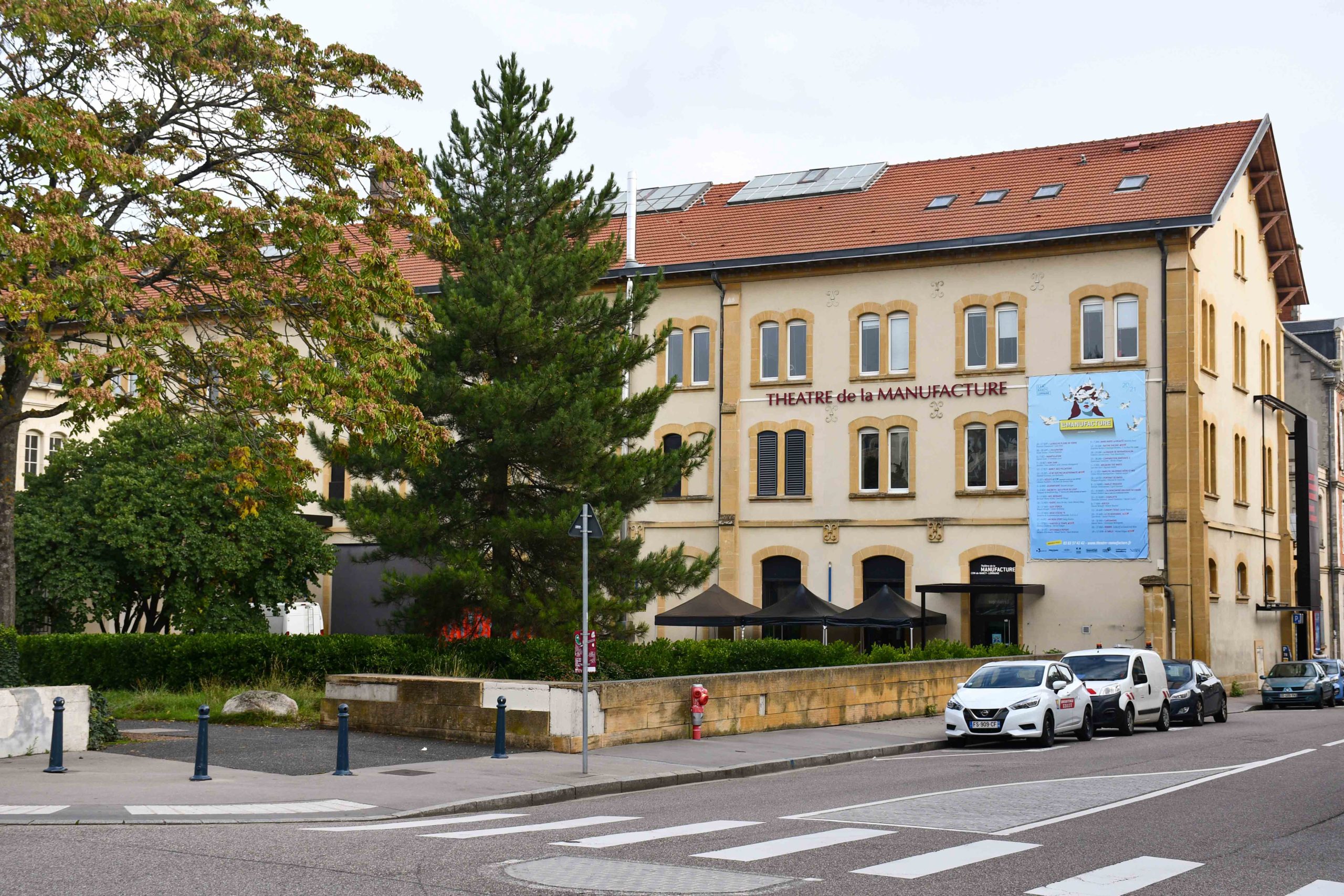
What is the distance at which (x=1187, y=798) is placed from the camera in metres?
14.7

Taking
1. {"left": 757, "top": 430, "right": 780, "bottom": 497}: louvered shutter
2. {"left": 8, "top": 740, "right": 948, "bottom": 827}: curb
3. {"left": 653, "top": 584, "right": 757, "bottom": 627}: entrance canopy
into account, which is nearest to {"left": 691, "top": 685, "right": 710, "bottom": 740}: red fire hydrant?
{"left": 8, "top": 740, "right": 948, "bottom": 827}: curb

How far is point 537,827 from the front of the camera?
12.7 meters

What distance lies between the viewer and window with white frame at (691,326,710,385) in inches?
1773

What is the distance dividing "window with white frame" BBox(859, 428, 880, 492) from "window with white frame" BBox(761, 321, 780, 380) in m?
3.32

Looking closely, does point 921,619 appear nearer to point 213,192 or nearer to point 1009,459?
point 1009,459

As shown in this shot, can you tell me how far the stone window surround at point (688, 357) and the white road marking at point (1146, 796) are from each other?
2563cm

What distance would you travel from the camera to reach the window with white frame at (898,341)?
42.7 meters

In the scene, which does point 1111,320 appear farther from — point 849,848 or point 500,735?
point 849,848

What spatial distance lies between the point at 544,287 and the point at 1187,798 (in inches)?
553

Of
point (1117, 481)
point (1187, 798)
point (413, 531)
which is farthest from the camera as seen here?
point (1117, 481)

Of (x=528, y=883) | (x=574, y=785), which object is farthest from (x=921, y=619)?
(x=528, y=883)

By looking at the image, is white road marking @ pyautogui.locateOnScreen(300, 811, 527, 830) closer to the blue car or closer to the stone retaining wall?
the stone retaining wall

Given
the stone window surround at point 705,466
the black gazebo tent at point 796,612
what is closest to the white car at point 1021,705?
the black gazebo tent at point 796,612

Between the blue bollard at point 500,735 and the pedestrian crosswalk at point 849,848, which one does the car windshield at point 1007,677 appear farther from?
the pedestrian crosswalk at point 849,848
